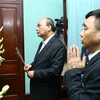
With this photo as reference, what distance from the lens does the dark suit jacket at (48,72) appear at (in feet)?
6.35

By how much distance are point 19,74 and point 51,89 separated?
1846mm

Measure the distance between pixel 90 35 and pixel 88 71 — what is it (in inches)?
7.4

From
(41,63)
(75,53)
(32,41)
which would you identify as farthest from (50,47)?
(32,41)

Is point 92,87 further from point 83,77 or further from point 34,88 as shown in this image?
point 34,88

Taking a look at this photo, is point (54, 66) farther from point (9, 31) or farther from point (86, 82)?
point (9, 31)

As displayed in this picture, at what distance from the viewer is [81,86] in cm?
107

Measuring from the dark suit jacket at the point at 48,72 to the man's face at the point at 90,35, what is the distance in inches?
33.8

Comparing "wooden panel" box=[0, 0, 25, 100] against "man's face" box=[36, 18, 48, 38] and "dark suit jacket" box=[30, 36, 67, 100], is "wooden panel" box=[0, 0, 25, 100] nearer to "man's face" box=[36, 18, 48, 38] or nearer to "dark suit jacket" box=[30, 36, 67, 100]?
"man's face" box=[36, 18, 48, 38]

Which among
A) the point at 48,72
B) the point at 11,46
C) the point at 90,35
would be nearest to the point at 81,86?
the point at 90,35

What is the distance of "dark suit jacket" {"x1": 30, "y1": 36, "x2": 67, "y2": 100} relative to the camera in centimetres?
194

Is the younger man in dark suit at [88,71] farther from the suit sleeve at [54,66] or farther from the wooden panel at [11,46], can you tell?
the wooden panel at [11,46]

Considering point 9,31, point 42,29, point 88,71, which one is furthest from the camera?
point 9,31

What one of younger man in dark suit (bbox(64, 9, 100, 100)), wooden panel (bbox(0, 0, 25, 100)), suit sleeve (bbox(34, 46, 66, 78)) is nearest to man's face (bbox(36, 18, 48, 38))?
suit sleeve (bbox(34, 46, 66, 78))

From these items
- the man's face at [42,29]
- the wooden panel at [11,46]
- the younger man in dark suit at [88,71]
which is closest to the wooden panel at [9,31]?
the wooden panel at [11,46]
